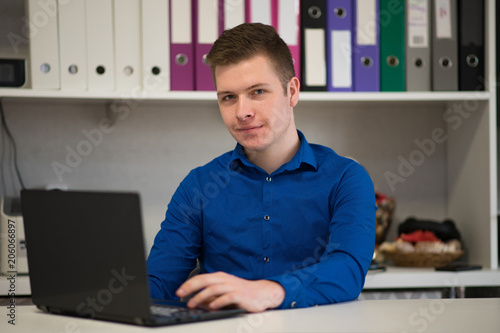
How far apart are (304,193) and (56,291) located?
0.62 meters

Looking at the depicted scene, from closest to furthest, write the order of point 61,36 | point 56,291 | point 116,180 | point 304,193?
point 56,291 → point 304,193 → point 61,36 → point 116,180

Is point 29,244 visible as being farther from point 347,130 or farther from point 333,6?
point 347,130

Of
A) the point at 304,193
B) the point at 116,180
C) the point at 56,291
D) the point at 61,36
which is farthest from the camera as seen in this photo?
the point at 116,180

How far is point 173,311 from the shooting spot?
916 mm

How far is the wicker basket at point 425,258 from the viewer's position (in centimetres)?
199

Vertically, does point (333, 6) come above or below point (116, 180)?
above

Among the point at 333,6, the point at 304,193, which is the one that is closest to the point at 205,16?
the point at 333,6

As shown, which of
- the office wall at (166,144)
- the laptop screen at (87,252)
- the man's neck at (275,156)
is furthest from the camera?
the office wall at (166,144)

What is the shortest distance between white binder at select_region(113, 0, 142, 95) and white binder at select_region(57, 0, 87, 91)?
0.10 meters

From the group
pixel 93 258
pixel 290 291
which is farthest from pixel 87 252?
pixel 290 291

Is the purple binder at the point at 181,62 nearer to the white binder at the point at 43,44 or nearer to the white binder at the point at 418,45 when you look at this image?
the white binder at the point at 43,44

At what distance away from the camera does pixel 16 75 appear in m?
1.91

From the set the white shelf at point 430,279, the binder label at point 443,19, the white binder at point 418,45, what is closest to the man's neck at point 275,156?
the white shelf at point 430,279

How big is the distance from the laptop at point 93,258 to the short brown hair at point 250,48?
56 centimetres
